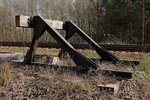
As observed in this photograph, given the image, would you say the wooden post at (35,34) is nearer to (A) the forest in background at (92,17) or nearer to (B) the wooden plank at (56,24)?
(B) the wooden plank at (56,24)

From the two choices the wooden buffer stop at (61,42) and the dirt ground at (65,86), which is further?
the wooden buffer stop at (61,42)

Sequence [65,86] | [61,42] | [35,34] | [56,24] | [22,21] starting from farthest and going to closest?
1. [56,24]
2. [35,34]
3. [22,21]
4. [61,42]
5. [65,86]

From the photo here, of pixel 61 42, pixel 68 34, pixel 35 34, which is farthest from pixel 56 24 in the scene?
pixel 61 42

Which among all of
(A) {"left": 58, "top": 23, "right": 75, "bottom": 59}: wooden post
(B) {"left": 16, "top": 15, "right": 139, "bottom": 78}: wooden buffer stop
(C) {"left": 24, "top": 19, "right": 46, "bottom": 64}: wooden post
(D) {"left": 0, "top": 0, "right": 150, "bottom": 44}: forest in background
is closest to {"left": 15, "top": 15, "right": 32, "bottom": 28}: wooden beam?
(B) {"left": 16, "top": 15, "right": 139, "bottom": 78}: wooden buffer stop

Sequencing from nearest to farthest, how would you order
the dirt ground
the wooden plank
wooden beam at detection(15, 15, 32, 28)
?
the dirt ground
wooden beam at detection(15, 15, 32, 28)
the wooden plank

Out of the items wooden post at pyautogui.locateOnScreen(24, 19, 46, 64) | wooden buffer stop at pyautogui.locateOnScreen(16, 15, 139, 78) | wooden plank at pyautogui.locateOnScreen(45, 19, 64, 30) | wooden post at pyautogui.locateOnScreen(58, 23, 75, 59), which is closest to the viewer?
wooden buffer stop at pyautogui.locateOnScreen(16, 15, 139, 78)

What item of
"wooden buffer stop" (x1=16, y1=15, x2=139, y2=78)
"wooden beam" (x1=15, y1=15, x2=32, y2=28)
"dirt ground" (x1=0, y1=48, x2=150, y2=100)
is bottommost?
"dirt ground" (x1=0, y1=48, x2=150, y2=100)

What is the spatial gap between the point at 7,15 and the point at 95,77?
25890 millimetres

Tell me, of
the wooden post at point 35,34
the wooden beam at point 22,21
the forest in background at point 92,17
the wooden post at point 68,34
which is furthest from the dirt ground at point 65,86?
the forest in background at point 92,17

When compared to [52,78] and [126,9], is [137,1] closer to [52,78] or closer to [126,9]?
[126,9]

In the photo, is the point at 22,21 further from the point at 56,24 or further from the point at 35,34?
the point at 56,24

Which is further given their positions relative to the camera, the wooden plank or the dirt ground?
the wooden plank

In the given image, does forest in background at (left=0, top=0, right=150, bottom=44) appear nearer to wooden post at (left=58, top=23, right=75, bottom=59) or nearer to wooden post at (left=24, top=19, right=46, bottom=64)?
wooden post at (left=58, top=23, right=75, bottom=59)

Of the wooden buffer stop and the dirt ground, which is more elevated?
the wooden buffer stop
